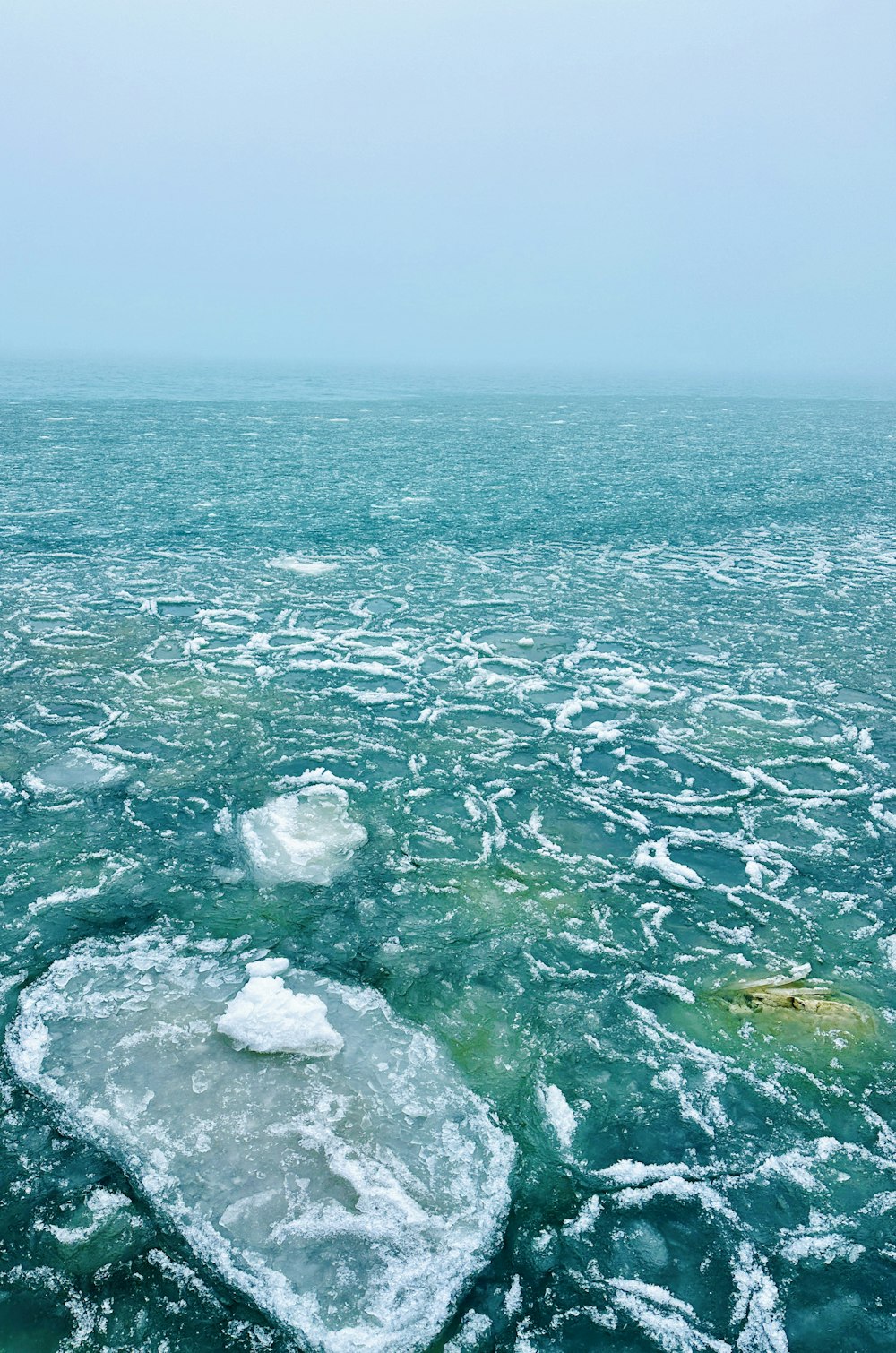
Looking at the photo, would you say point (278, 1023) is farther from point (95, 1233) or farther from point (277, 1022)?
point (95, 1233)

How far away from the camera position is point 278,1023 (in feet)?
18.1

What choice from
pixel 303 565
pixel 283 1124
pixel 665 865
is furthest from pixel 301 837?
pixel 303 565

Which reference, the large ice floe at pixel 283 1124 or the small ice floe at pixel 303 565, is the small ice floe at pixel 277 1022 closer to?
the large ice floe at pixel 283 1124

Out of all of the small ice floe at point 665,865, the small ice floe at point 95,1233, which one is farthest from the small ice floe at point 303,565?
the small ice floe at point 95,1233

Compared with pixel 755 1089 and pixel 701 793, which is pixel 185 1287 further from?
pixel 701 793

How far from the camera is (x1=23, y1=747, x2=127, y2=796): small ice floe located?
8.40 m

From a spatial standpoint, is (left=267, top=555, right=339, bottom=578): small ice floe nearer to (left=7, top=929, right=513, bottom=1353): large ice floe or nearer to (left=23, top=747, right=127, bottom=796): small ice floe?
(left=23, top=747, right=127, bottom=796): small ice floe

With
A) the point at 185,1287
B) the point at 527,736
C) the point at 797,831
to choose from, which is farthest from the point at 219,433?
the point at 185,1287

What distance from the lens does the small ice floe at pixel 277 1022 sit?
17.9 ft

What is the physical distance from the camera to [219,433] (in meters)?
37.1

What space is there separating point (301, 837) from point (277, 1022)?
95.5 inches

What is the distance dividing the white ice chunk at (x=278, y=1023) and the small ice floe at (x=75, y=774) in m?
3.79

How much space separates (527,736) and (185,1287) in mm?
6671

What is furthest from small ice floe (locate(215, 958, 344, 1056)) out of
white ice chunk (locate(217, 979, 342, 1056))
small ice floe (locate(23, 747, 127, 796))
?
small ice floe (locate(23, 747, 127, 796))
